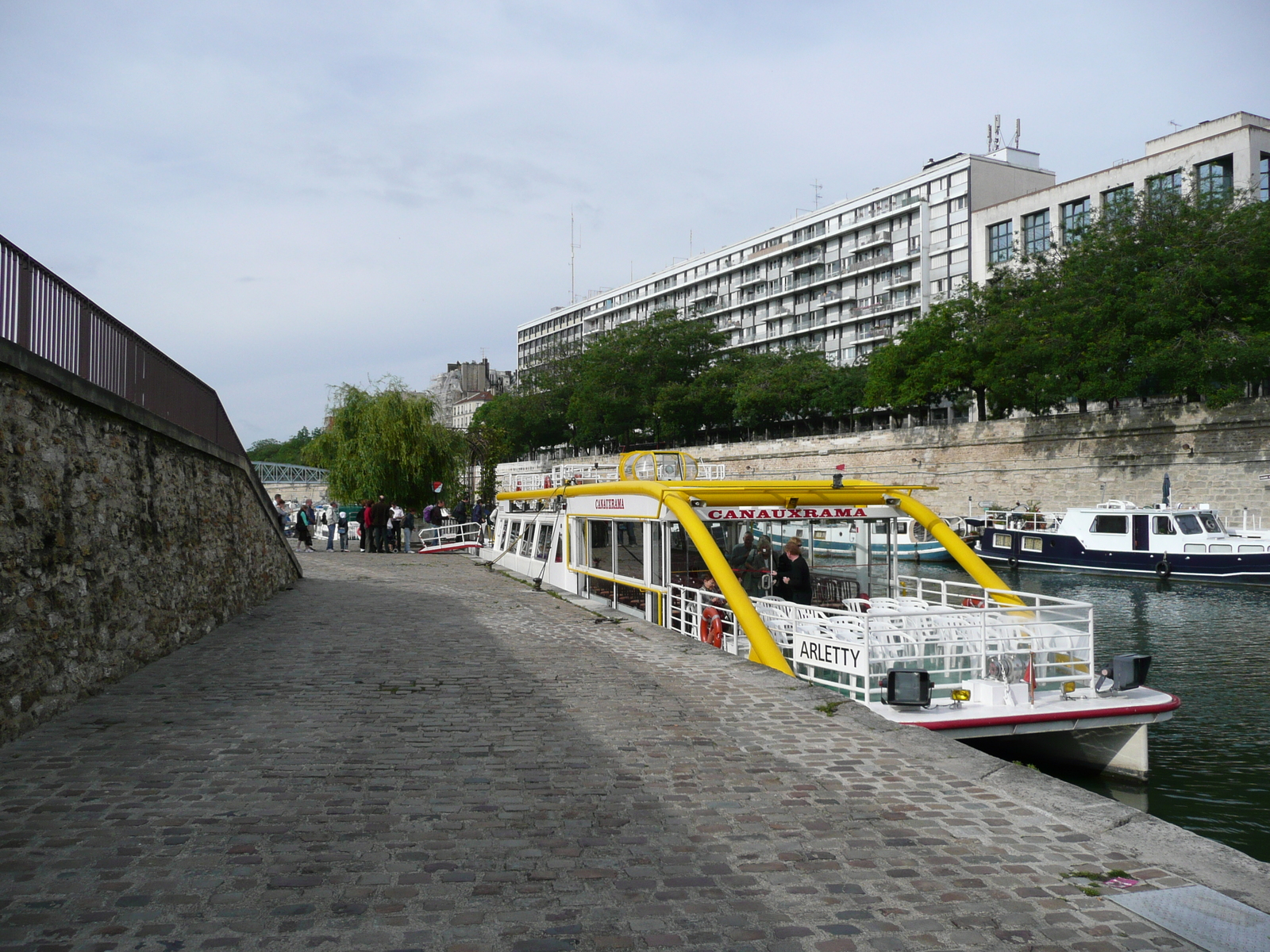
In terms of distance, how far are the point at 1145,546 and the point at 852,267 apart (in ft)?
156

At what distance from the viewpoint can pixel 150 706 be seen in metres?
7.84

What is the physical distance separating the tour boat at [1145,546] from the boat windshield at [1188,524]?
0.02 metres

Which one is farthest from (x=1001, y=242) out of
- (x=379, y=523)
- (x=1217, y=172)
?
(x=379, y=523)

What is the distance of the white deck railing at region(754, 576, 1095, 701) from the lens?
8.79m

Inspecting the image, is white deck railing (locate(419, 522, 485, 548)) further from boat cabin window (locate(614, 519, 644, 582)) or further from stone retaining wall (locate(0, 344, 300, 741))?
stone retaining wall (locate(0, 344, 300, 741))

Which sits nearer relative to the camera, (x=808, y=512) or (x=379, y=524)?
(x=808, y=512)

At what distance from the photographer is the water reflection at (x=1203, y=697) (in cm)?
891

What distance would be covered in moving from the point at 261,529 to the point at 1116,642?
15.0m

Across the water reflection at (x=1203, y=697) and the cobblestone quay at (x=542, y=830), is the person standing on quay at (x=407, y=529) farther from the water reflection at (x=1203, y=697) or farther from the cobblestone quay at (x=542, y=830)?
the cobblestone quay at (x=542, y=830)

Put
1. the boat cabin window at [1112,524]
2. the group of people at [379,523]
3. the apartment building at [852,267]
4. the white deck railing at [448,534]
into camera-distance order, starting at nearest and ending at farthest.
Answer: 1. the boat cabin window at [1112,524]
2. the group of people at [379,523]
3. the white deck railing at [448,534]
4. the apartment building at [852,267]

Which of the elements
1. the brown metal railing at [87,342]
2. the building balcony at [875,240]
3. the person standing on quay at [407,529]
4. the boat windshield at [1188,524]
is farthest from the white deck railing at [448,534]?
the building balcony at [875,240]

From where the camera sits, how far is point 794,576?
11523mm

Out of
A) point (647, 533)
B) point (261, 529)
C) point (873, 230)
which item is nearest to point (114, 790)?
point (647, 533)

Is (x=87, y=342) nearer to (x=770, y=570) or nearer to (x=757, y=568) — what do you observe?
(x=757, y=568)
